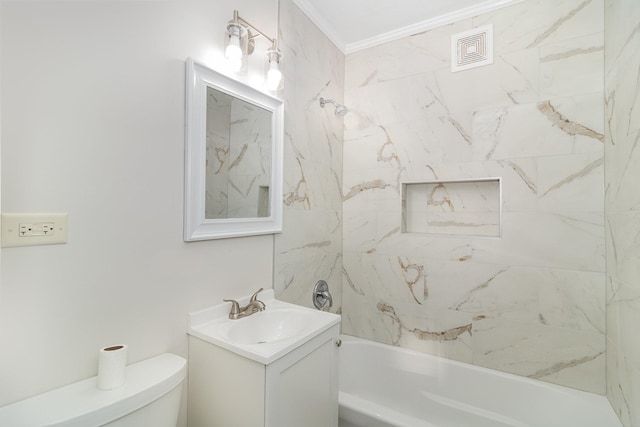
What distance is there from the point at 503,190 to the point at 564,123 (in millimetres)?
455

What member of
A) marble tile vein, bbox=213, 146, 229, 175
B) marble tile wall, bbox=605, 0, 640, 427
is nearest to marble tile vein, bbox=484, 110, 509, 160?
marble tile wall, bbox=605, 0, 640, 427

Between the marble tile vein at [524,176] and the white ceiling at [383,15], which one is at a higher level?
the white ceiling at [383,15]

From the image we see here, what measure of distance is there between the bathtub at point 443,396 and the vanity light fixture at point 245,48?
1693 millimetres

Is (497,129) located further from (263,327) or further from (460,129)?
(263,327)

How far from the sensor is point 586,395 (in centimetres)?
153

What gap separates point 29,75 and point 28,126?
142mm

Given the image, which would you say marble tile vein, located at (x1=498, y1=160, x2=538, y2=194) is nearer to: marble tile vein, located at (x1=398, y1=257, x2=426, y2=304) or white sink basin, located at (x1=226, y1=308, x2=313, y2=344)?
marble tile vein, located at (x1=398, y1=257, x2=426, y2=304)

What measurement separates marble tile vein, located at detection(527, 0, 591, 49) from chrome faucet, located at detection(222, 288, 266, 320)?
2.08 m

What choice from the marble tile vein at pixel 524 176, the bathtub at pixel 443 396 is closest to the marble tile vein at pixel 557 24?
the marble tile vein at pixel 524 176

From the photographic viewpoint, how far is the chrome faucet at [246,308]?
52.7 inches

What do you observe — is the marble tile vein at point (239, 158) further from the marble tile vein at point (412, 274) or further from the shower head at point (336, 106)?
the marble tile vein at point (412, 274)

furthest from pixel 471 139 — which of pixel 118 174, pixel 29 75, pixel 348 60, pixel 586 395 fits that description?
pixel 29 75

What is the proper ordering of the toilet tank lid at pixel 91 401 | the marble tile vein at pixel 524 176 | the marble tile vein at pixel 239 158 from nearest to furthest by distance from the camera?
the toilet tank lid at pixel 91 401
the marble tile vein at pixel 239 158
the marble tile vein at pixel 524 176

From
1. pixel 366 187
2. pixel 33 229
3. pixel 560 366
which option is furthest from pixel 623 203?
pixel 33 229
